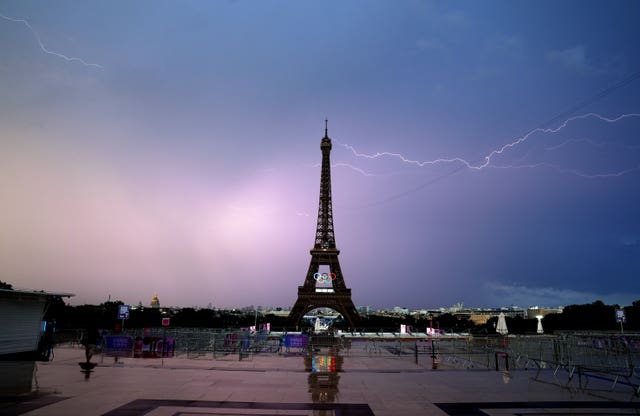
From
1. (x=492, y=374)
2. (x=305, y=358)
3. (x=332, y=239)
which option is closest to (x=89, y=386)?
(x=305, y=358)

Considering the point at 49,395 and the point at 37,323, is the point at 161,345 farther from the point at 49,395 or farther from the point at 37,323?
the point at 49,395

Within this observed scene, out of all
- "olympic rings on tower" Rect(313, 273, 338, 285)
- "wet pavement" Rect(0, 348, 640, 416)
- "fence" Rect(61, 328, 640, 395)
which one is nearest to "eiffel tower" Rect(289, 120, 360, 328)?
"olympic rings on tower" Rect(313, 273, 338, 285)

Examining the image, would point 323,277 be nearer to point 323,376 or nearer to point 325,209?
point 325,209

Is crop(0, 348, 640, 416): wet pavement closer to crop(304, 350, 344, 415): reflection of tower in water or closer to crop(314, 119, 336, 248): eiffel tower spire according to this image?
crop(304, 350, 344, 415): reflection of tower in water

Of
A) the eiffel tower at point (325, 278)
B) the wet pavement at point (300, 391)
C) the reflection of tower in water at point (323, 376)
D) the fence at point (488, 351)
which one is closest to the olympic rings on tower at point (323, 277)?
the eiffel tower at point (325, 278)

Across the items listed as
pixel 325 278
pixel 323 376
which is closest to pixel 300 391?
pixel 323 376
